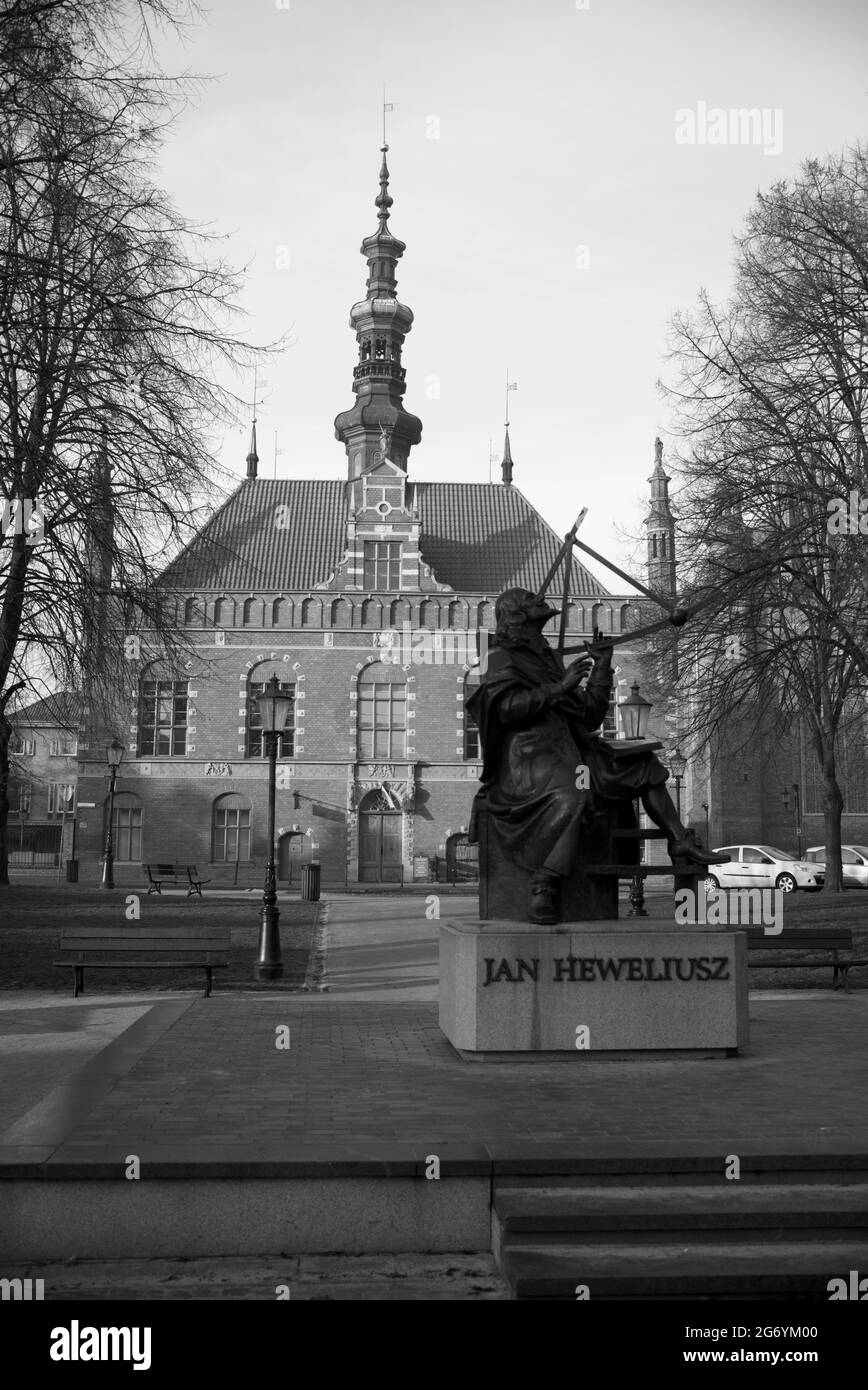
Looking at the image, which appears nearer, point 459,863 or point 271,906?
point 271,906

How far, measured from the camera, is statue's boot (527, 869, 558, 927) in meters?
8.29

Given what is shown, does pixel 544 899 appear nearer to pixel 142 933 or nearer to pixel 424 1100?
pixel 424 1100

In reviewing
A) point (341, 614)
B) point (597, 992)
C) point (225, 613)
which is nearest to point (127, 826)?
point (225, 613)

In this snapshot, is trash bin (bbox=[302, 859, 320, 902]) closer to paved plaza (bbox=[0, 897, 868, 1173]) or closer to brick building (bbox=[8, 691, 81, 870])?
brick building (bbox=[8, 691, 81, 870])

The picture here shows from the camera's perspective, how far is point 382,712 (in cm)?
4716

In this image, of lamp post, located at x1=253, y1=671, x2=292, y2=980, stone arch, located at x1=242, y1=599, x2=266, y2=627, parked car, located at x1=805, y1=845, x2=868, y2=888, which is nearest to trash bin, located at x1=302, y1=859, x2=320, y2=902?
lamp post, located at x1=253, y1=671, x2=292, y2=980

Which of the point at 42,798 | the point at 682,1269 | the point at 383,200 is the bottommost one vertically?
the point at 682,1269

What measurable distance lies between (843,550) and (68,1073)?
12.4 m

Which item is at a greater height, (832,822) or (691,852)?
(832,822)

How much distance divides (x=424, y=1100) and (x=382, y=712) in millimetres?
40251

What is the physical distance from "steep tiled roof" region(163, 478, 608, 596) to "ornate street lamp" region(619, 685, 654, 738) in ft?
98.7

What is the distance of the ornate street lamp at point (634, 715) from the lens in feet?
58.0

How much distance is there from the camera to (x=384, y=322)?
54188 mm

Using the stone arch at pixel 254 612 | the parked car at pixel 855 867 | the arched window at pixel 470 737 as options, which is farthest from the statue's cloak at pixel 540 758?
the stone arch at pixel 254 612
